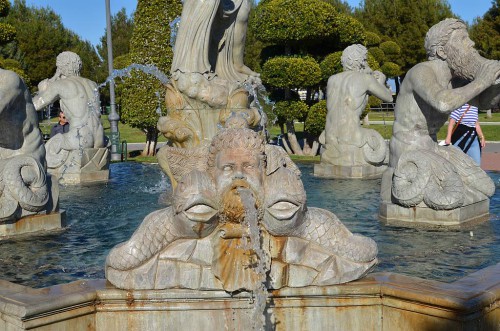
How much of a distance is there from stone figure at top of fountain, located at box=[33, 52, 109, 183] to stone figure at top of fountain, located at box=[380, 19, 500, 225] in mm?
5713

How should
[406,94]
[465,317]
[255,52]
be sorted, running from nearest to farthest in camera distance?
[465,317]
[406,94]
[255,52]

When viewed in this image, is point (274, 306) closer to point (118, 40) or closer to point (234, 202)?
point (234, 202)

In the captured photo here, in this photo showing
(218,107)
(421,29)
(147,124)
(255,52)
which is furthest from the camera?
(421,29)

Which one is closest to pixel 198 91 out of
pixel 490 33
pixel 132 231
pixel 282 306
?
pixel 132 231

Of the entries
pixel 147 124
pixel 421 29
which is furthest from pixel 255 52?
pixel 147 124

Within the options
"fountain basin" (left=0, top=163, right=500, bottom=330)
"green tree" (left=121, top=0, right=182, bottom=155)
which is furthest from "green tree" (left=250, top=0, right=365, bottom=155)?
"fountain basin" (left=0, top=163, right=500, bottom=330)

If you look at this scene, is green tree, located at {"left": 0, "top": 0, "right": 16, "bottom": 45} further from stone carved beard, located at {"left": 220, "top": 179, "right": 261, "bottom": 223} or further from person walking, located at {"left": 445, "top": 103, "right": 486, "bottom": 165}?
stone carved beard, located at {"left": 220, "top": 179, "right": 261, "bottom": 223}

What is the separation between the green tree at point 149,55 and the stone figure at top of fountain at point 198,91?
1058cm

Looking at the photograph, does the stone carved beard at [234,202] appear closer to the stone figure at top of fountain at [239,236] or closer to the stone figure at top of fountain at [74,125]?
the stone figure at top of fountain at [239,236]

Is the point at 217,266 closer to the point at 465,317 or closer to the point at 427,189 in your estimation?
the point at 465,317

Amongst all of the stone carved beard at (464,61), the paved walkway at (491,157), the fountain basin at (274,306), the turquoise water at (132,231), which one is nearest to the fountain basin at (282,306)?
the fountain basin at (274,306)

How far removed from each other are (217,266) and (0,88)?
330 centimetres

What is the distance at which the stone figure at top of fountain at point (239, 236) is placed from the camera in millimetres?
3604

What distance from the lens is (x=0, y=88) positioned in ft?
19.9
